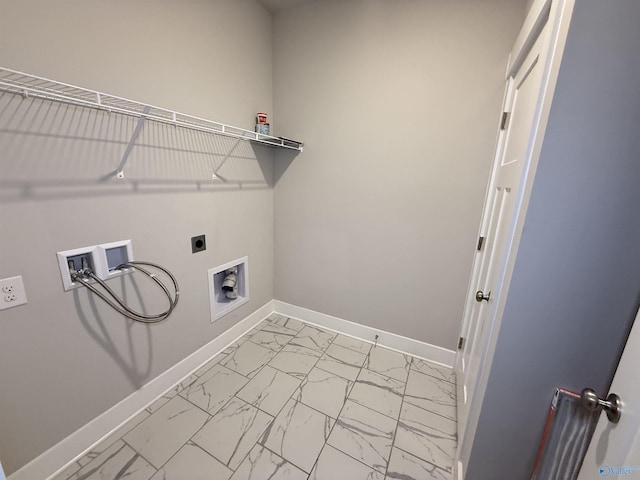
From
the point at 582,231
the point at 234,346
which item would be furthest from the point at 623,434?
the point at 234,346

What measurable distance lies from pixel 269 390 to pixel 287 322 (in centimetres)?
82

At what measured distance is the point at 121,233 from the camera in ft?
4.24

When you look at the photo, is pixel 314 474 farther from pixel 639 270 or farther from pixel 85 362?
pixel 639 270

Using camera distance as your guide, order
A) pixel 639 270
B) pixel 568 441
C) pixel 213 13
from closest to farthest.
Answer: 1. pixel 639 270
2. pixel 568 441
3. pixel 213 13

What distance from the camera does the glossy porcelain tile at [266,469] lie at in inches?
47.6

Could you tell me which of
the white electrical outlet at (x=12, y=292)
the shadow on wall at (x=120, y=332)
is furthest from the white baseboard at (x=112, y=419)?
the white electrical outlet at (x=12, y=292)

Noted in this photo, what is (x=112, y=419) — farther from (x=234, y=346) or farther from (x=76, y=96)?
(x=76, y=96)

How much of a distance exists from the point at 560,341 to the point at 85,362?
1.98 m

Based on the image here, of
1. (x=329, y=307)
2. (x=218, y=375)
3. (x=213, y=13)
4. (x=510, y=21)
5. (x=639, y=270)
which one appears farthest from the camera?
(x=329, y=307)

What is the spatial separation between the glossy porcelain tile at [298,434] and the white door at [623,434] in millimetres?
1108

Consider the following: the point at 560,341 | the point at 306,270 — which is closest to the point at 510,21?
the point at 560,341

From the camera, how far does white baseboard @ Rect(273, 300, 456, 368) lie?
199cm

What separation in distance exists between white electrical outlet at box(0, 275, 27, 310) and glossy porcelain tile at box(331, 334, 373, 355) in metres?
1.89

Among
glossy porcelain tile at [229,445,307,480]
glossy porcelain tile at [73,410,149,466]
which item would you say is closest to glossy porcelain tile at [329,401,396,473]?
glossy porcelain tile at [229,445,307,480]
